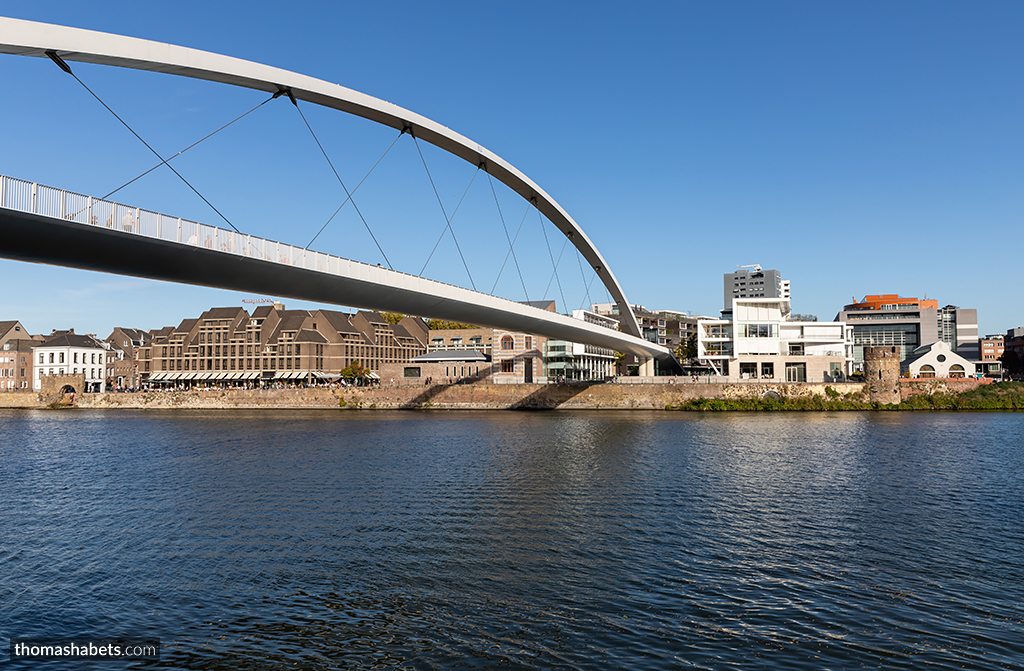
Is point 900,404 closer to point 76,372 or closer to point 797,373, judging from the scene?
point 797,373

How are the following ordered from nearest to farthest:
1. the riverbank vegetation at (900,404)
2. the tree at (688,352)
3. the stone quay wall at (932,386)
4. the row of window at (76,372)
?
1. the riverbank vegetation at (900,404)
2. the stone quay wall at (932,386)
3. the tree at (688,352)
4. the row of window at (76,372)

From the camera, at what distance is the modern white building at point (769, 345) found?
65125 millimetres

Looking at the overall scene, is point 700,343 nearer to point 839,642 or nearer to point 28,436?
point 28,436

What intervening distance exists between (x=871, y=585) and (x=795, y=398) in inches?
A: 2009

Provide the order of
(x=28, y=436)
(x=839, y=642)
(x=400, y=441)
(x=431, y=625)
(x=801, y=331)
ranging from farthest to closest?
(x=801, y=331) → (x=28, y=436) → (x=400, y=441) → (x=431, y=625) → (x=839, y=642)

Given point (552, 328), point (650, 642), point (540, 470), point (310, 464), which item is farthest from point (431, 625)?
point (552, 328)

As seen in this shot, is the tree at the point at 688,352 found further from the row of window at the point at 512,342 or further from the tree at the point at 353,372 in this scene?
the tree at the point at 353,372

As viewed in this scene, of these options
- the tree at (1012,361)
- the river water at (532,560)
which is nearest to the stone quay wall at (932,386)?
the river water at (532,560)

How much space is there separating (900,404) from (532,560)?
180 feet

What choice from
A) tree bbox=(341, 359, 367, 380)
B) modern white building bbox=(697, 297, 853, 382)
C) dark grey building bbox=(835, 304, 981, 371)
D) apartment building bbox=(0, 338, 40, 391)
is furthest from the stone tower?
apartment building bbox=(0, 338, 40, 391)

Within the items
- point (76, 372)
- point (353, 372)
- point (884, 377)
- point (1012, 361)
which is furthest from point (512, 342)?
point (1012, 361)

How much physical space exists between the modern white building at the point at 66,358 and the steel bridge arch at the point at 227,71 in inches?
3288

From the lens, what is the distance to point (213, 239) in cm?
2098

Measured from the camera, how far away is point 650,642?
367 inches
